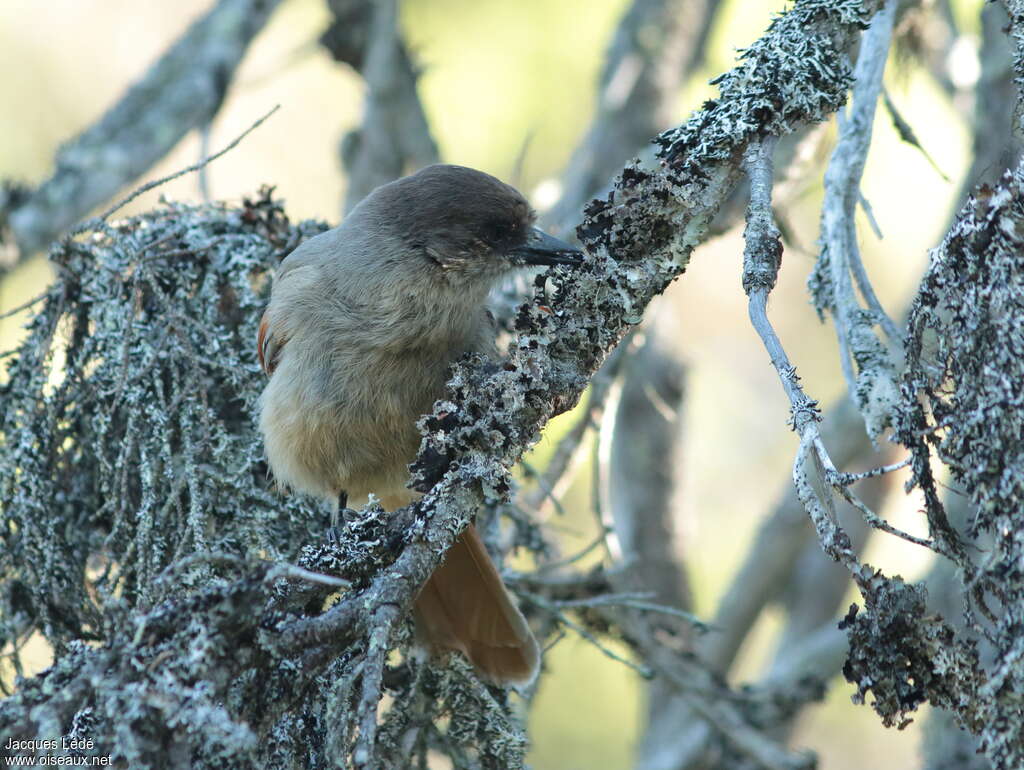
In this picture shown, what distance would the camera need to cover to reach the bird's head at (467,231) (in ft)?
11.5

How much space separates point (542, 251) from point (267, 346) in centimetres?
91

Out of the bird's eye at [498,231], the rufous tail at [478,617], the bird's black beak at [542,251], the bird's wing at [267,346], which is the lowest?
the rufous tail at [478,617]

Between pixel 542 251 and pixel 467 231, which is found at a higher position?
pixel 467 231

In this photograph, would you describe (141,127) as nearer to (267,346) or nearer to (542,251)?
(267,346)

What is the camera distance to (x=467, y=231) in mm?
3523

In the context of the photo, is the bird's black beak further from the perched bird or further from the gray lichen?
the gray lichen

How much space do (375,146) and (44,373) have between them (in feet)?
8.65

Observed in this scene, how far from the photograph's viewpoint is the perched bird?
10.9ft

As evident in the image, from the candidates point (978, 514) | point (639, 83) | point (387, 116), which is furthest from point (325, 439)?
point (639, 83)

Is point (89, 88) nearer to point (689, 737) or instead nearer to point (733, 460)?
point (733, 460)

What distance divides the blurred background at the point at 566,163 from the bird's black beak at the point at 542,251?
217 centimetres

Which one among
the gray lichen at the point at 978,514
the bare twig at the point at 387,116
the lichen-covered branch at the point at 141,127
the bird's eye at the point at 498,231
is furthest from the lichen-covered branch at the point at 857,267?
the lichen-covered branch at the point at 141,127

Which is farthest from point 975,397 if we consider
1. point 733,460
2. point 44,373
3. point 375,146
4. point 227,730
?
Answer: point 733,460

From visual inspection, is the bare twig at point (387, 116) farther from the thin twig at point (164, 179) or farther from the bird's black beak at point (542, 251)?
the thin twig at point (164, 179)
